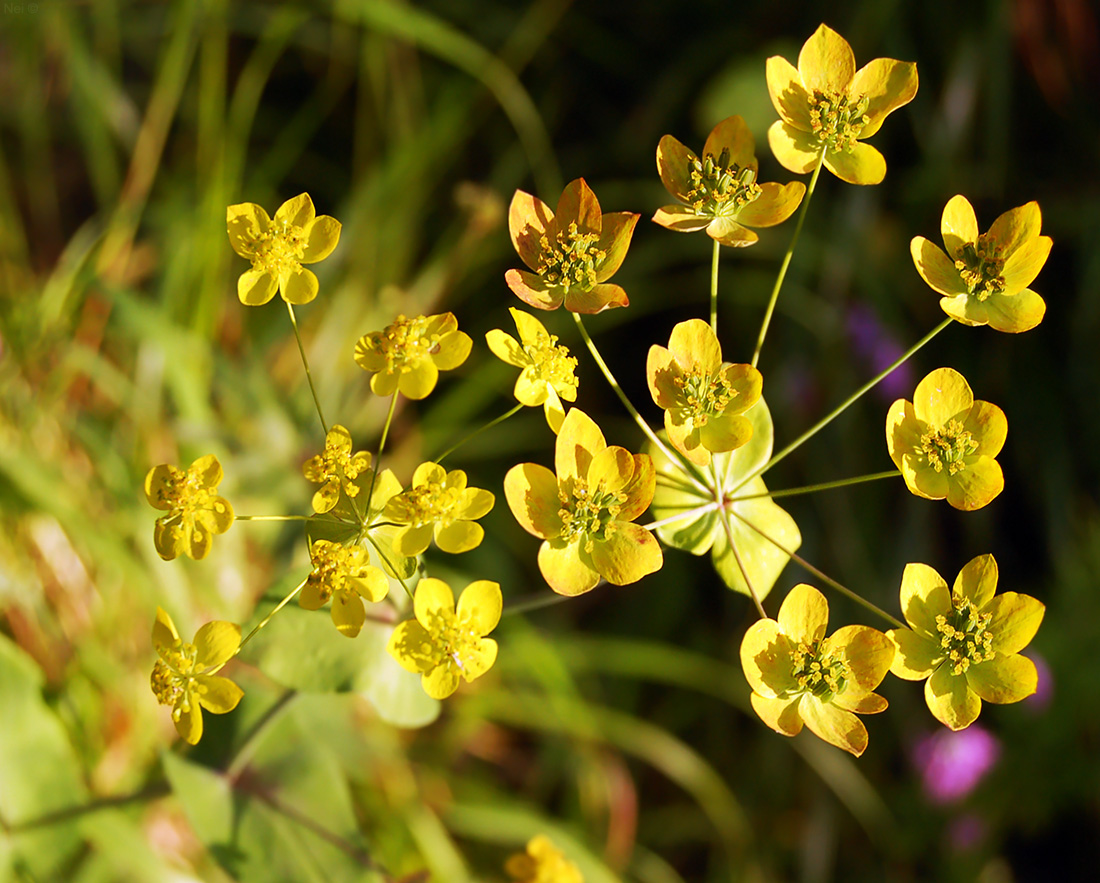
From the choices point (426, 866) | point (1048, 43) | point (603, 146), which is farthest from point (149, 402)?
point (1048, 43)

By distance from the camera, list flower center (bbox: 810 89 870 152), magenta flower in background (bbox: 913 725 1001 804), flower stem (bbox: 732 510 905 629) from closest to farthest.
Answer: flower stem (bbox: 732 510 905 629) < flower center (bbox: 810 89 870 152) < magenta flower in background (bbox: 913 725 1001 804)

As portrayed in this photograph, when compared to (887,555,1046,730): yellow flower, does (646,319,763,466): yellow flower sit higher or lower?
higher

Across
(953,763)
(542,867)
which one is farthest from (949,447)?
(953,763)

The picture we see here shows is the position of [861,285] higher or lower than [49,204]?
lower

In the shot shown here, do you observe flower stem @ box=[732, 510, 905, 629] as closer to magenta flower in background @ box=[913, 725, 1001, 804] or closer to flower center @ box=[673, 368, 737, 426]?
flower center @ box=[673, 368, 737, 426]

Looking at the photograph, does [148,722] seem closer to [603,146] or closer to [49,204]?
[49,204]

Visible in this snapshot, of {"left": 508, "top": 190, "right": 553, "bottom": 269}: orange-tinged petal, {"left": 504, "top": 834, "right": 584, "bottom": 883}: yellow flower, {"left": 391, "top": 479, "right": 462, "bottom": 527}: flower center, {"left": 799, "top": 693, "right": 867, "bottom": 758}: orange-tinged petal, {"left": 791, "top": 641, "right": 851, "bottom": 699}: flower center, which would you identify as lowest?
{"left": 504, "top": 834, "right": 584, "bottom": 883}: yellow flower

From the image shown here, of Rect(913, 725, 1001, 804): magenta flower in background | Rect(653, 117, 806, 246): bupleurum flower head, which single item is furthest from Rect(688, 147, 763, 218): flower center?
Rect(913, 725, 1001, 804): magenta flower in background
